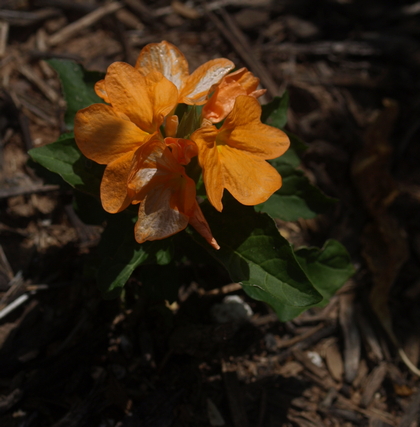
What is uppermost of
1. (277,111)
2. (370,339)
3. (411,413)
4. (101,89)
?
(101,89)

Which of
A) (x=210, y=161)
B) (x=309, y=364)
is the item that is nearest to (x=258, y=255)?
(x=210, y=161)

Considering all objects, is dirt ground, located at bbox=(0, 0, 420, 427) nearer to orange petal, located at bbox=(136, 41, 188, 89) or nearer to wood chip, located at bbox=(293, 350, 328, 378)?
wood chip, located at bbox=(293, 350, 328, 378)

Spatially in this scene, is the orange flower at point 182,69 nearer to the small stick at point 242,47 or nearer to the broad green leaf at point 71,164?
the broad green leaf at point 71,164

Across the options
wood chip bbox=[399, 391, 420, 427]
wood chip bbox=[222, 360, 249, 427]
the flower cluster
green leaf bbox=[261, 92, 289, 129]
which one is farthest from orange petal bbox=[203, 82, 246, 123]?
wood chip bbox=[399, 391, 420, 427]

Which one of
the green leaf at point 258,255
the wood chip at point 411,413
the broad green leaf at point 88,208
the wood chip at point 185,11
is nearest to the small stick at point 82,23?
the wood chip at point 185,11

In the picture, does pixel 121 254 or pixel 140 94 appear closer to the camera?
pixel 140 94

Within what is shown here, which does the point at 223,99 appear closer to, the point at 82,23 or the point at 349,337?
the point at 349,337
